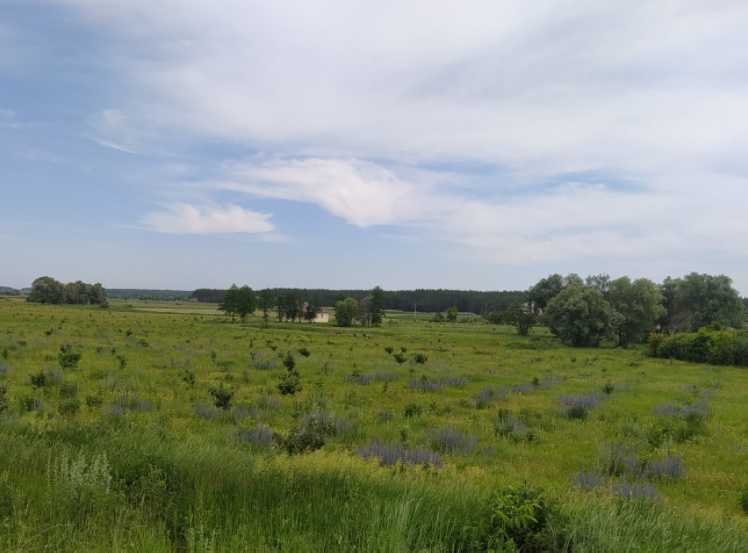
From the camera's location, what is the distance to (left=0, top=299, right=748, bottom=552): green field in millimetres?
4199

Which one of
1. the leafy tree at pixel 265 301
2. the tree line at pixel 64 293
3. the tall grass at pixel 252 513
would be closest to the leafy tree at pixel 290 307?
the leafy tree at pixel 265 301

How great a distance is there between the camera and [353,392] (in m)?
18.9

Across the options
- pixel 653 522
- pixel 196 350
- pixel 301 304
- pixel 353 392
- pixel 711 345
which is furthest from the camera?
pixel 301 304

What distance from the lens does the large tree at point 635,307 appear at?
2662 inches

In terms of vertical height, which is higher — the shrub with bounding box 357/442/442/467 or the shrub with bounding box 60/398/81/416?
the shrub with bounding box 357/442/442/467

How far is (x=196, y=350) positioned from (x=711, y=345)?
156ft

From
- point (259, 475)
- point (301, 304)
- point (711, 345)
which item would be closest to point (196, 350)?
point (259, 475)

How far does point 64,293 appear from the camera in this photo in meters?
139

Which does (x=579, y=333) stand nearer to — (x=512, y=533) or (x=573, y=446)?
(x=573, y=446)

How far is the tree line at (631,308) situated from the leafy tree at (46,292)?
5179 inches

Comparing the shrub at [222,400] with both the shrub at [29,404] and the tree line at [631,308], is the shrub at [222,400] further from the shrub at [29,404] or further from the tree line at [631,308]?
the tree line at [631,308]

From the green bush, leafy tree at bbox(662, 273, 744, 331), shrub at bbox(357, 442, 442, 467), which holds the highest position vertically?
leafy tree at bbox(662, 273, 744, 331)

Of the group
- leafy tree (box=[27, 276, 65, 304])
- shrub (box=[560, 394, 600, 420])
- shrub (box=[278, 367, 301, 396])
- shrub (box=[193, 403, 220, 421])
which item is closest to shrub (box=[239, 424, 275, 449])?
shrub (box=[193, 403, 220, 421])

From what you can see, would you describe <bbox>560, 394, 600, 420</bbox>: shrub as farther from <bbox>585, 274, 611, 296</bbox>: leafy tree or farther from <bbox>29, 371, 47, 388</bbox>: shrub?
<bbox>585, 274, 611, 296</bbox>: leafy tree
